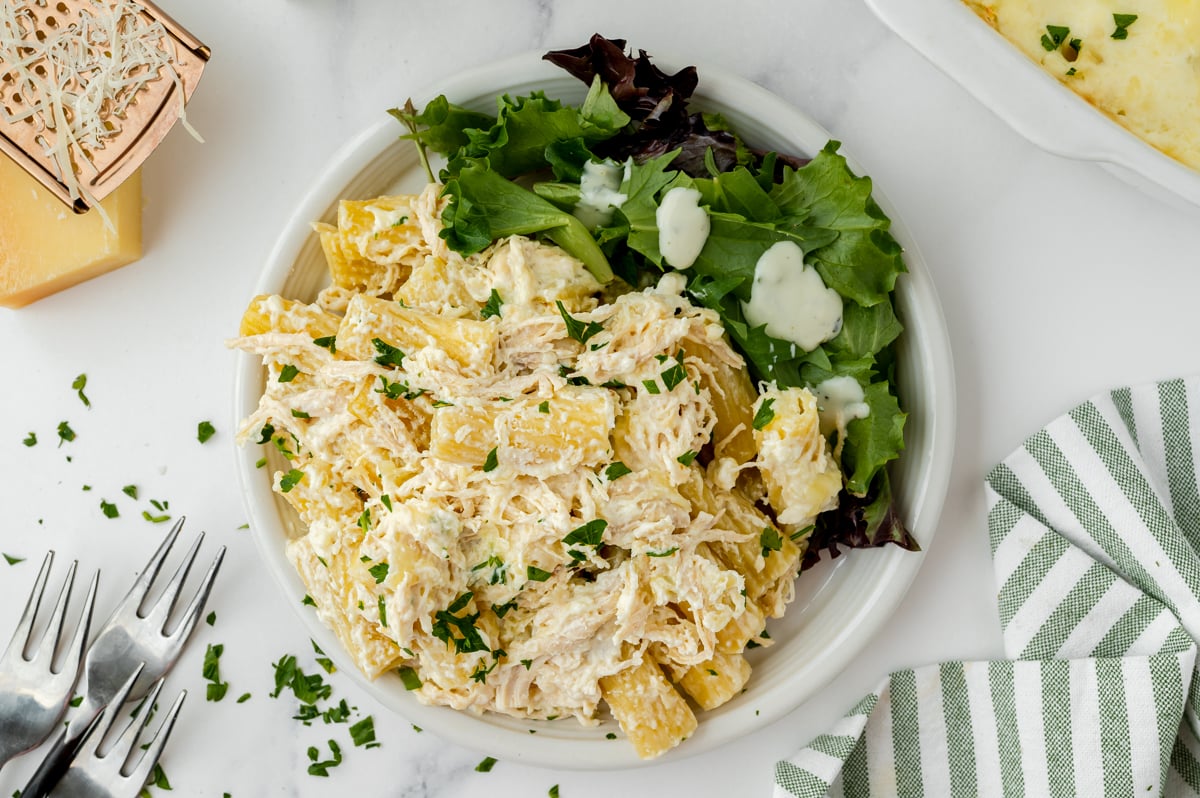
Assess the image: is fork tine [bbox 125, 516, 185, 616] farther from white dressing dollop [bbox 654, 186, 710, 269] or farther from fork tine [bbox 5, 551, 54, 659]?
white dressing dollop [bbox 654, 186, 710, 269]

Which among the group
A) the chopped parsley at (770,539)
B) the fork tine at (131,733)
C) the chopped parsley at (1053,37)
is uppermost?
the chopped parsley at (1053,37)

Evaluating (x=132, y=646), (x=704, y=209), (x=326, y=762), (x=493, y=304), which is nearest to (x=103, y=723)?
(x=132, y=646)

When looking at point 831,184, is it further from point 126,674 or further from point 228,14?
point 126,674

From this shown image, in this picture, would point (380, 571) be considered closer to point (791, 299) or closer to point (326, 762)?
point (326, 762)

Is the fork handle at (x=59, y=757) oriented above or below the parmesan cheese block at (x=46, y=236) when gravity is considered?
below

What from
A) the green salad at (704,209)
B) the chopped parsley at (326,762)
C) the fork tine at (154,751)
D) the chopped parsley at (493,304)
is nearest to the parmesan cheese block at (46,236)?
the green salad at (704,209)

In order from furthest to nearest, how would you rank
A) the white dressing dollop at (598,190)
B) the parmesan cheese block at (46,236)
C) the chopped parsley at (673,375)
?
the parmesan cheese block at (46,236) → the white dressing dollop at (598,190) → the chopped parsley at (673,375)

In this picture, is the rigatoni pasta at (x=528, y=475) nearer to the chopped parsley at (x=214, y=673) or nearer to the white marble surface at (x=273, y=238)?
the white marble surface at (x=273, y=238)

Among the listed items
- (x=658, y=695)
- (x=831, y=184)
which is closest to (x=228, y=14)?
(x=831, y=184)
